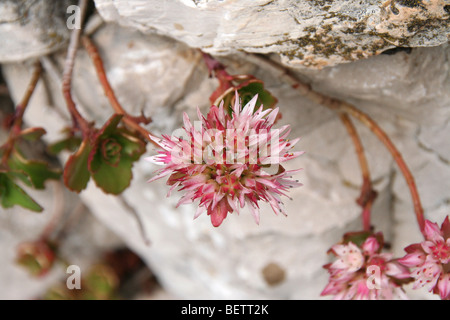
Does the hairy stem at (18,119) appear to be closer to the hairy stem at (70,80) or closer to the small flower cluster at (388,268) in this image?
the hairy stem at (70,80)

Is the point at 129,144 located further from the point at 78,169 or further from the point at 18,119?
the point at 18,119

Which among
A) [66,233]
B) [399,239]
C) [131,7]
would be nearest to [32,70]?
[131,7]

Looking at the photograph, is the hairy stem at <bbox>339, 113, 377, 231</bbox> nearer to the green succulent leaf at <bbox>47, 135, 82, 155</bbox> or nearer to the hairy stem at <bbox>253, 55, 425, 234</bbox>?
the hairy stem at <bbox>253, 55, 425, 234</bbox>

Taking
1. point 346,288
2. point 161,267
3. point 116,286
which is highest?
point 346,288

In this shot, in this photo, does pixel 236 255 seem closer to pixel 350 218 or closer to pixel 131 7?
pixel 350 218

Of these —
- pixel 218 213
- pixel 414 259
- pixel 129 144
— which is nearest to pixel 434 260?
pixel 414 259

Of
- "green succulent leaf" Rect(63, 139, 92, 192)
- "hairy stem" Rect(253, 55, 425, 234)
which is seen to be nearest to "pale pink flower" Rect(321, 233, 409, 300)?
"hairy stem" Rect(253, 55, 425, 234)
